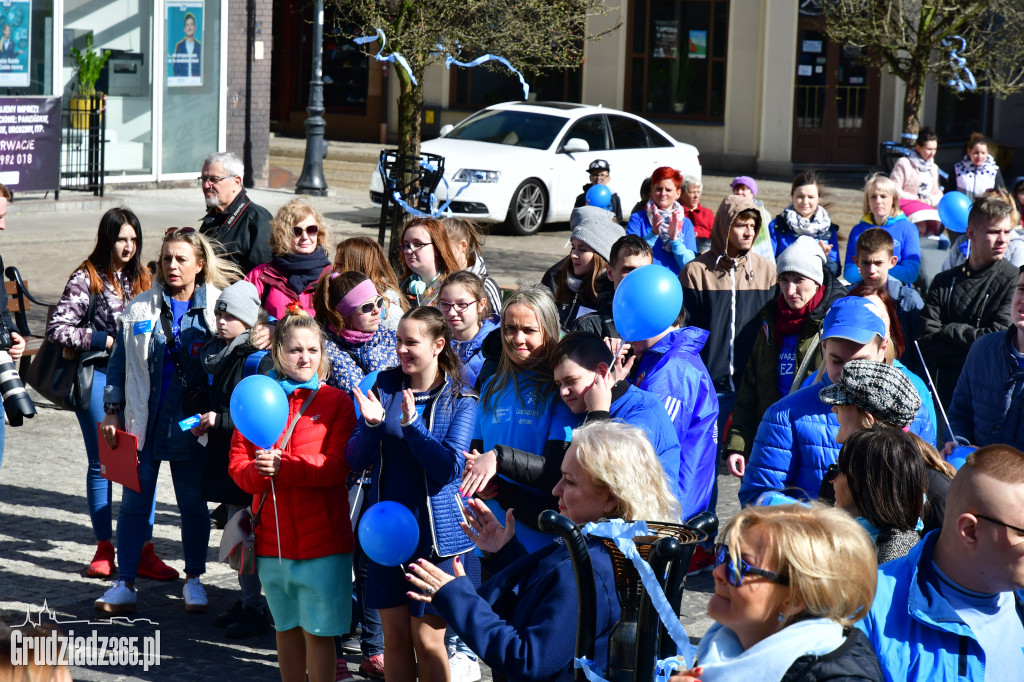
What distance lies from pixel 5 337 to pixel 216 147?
48.4 feet

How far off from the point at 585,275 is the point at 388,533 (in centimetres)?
281

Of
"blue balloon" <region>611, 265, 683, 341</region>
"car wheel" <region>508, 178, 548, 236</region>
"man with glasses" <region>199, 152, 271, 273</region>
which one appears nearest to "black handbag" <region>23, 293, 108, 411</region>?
"man with glasses" <region>199, 152, 271, 273</region>

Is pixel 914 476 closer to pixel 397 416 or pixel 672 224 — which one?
pixel 397 416

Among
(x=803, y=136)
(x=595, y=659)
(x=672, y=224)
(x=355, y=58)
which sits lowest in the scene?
(x=595, y=659)

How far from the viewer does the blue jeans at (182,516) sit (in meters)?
5.70

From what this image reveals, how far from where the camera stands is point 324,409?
475cm

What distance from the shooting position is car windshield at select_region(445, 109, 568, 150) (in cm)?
1728

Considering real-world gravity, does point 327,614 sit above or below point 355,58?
below

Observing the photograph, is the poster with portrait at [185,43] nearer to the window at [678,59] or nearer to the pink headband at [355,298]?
the window at [678,59]

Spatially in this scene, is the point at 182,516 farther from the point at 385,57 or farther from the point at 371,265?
the point at 385,57

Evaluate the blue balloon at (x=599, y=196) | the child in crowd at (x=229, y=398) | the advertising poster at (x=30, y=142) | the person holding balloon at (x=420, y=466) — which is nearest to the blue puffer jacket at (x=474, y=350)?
the person holding balloon at (x=420, y=466)

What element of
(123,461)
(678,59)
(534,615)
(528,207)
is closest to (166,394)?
(123,461)

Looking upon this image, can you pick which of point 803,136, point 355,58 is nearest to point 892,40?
point 803,136

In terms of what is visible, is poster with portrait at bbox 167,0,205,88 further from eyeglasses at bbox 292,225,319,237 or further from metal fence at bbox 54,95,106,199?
eyeglasses at bbox 292,225,319,237
